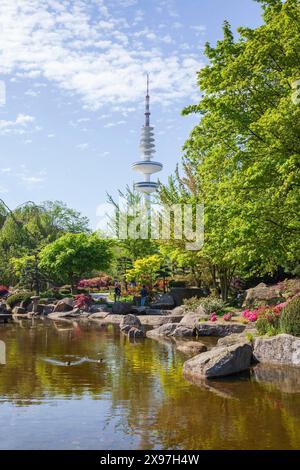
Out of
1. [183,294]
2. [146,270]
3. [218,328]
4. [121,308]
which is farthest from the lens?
[146,270]

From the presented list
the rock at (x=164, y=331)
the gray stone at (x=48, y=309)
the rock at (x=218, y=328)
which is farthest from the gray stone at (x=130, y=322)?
the gray stone at (x=48, y=309)

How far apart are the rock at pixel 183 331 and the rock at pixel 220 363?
26.0ft

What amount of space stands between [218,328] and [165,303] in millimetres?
12443

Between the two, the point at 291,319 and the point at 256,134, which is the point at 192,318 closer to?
the point at 291,319

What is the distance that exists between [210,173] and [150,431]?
42.0 ft

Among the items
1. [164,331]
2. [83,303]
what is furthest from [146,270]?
[164,331]

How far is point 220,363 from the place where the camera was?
12750 mm

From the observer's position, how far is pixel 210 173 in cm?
1952

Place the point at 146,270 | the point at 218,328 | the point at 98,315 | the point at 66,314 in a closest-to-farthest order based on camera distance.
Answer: the point at 218,328, the point at 98,315, the point at 66,314, the point at 146,270

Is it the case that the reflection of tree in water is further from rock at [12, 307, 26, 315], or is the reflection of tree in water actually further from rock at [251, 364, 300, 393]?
rock at [12, 307, 26, 315]

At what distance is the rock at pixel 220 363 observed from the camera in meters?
12.6

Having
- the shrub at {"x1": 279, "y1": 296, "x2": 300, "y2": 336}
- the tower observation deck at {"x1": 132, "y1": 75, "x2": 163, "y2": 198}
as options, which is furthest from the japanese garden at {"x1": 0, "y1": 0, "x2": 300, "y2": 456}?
the tower observation deck at {"x1": 132, "y1": 75, "x2": 163, "y2": 198}

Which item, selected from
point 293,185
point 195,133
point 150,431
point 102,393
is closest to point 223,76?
point 195,133

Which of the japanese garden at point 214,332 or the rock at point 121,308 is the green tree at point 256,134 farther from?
the rock at point 121,308
